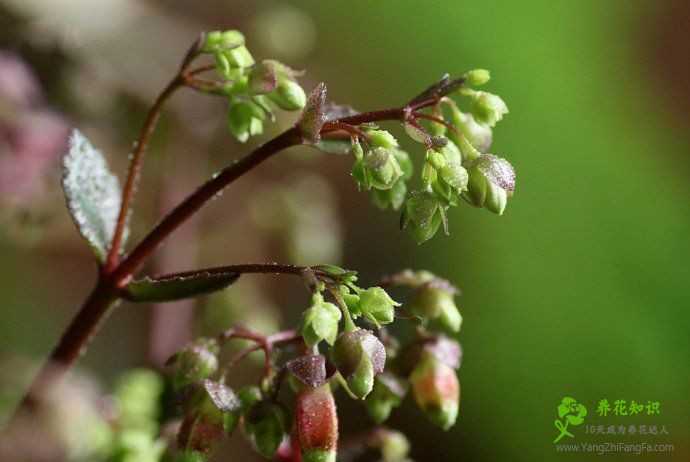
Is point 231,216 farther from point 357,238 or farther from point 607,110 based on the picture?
point 607,110

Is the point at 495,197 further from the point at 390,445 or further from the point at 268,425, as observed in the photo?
the point at 390,445

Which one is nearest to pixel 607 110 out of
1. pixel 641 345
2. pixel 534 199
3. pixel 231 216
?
pixel 534 199

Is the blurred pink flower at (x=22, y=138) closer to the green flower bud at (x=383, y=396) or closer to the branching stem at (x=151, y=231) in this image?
the branching stem at (x=151, y=231)

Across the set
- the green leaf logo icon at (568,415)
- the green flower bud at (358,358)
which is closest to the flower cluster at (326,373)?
the green flower bud at (358,358)

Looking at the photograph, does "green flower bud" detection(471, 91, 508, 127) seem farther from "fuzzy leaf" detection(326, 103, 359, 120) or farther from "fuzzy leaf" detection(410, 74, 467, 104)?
"fuzzy leaf" detection(326, 103, 359, 120)

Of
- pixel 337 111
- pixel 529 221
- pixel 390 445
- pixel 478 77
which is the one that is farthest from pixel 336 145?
pixel 529 221

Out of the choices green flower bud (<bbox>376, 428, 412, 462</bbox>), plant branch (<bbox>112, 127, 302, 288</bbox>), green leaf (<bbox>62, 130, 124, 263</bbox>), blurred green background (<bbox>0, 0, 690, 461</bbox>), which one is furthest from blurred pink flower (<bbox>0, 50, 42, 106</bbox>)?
green flower bud (<bbox>376, 428, 412, 462</bbox>)
